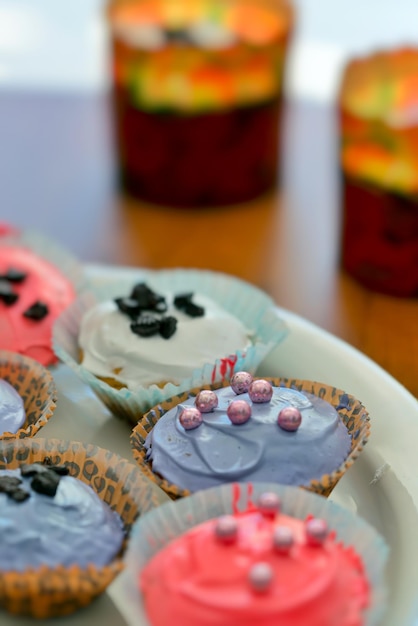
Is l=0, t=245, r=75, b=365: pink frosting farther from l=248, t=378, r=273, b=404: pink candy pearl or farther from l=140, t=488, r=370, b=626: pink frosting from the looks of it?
l=140, t=488, r=370, b=626: pink frosting

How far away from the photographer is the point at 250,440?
66.4 inches

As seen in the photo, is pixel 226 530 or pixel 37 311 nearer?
pixel 226 530

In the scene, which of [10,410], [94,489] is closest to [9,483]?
[94,489]

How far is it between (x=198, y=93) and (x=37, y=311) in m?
1.06

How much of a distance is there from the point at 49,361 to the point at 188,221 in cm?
111

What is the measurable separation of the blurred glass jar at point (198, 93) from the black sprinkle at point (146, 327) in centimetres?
109

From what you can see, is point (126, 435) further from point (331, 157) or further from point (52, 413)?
point (331, 157)

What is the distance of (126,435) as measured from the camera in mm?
2016

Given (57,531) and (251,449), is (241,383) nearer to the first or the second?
(251,449)

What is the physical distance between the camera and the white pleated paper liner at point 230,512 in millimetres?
1473

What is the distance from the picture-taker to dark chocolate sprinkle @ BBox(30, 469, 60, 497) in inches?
62.0

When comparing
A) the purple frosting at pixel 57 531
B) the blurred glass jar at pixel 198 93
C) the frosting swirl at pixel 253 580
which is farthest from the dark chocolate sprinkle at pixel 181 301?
the blurred glass jar at pixel 198 93

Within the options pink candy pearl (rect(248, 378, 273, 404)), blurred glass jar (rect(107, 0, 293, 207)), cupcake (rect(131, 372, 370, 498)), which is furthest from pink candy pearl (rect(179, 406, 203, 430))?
blurred glass jar (rect(107, 0, 293, 207))

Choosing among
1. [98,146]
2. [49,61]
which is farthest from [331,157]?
[49,61]
